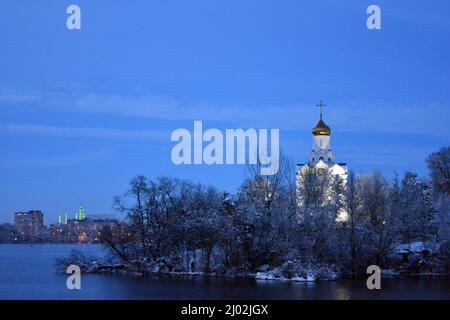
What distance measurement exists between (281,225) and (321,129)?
28.2 m

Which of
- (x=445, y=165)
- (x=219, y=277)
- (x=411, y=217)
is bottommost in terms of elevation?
(x=219, y=277)

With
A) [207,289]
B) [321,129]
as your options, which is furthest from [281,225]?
[321,129]

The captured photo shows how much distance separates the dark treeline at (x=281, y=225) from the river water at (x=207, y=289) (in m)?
4.41

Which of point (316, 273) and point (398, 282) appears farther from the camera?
point (316, 273)

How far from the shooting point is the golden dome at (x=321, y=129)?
73938 mm

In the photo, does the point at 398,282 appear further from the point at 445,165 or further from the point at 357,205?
the point at 445,165

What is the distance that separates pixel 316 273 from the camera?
4269 centimetres

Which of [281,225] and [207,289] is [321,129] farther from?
[207,289]

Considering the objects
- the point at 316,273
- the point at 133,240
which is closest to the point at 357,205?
the point at 316,273

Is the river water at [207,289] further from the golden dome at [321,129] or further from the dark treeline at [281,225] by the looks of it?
the golden dome at [321,129]

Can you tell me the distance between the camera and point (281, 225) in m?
47.5
